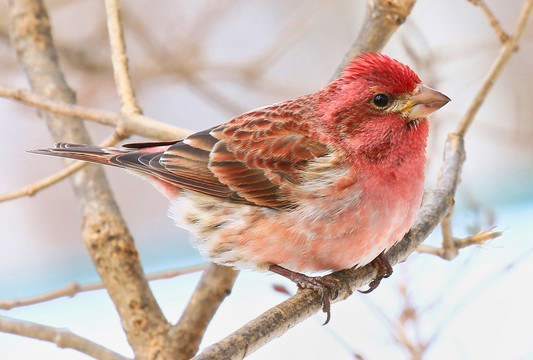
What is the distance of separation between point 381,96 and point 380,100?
1cm

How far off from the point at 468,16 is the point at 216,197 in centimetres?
407

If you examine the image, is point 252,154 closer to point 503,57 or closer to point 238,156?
point 238,156

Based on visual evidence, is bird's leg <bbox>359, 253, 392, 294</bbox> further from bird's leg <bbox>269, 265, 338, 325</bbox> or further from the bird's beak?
the bird's beak

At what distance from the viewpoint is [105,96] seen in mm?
5430

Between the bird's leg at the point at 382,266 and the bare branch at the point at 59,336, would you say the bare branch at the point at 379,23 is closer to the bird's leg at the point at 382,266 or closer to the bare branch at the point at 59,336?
the bird's leg at the point at 382,266

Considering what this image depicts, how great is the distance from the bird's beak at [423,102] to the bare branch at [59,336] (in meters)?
1.32

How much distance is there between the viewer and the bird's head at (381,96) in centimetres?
242

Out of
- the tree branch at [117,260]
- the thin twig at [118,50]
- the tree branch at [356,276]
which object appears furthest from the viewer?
the thin twig at [118,50]

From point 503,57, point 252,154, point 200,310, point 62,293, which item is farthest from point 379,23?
point 62,293

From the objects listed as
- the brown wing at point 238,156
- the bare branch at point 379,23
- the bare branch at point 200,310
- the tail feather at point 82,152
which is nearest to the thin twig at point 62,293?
the bare branch at point 200,310

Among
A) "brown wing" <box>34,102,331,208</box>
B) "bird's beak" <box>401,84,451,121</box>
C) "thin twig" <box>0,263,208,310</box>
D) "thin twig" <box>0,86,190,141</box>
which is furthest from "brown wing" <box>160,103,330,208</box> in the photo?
"thin twig" <box>0,263,208,310</box>

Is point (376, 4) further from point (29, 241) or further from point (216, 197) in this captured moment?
point (29, 241)

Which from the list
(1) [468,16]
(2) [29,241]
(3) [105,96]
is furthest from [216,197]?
(1) [468,16]

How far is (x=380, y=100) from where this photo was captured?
2.48m
